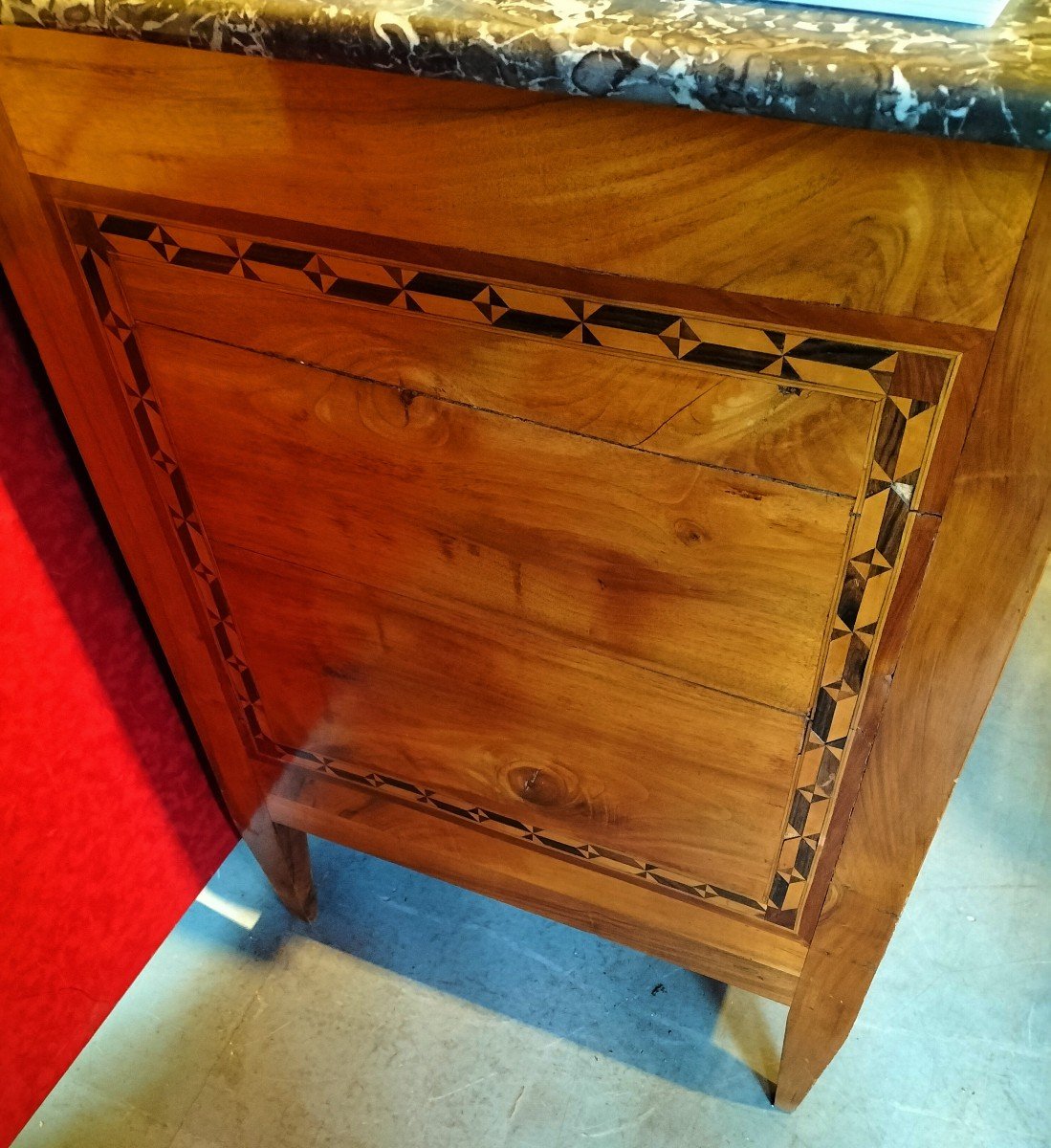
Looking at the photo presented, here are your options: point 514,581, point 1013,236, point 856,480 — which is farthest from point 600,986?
point 1013,236

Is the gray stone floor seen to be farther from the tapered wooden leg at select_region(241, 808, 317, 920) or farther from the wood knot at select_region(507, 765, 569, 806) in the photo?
the wood knot at select_region(507, 765, 569, 806)

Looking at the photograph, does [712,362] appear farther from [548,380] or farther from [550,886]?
[550,886]

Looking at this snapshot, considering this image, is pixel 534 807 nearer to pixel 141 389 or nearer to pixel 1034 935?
pixel 141 389

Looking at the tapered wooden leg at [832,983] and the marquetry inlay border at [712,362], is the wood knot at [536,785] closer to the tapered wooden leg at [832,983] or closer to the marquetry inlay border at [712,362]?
the marquetry inlay border at [712,362]

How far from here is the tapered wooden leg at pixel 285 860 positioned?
95 centimetres

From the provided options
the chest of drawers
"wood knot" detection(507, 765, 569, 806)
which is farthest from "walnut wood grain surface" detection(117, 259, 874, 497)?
"wood knot" detection(507, 765, 569, 806)

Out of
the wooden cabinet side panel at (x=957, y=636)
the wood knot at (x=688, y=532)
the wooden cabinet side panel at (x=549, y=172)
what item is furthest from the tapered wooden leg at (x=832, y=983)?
the wooden cabinet side panel at (x=549, y=172)

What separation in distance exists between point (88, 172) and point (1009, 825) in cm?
110

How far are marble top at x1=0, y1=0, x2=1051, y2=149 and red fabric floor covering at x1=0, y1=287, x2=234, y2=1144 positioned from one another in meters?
0.35

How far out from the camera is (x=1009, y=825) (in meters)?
1.14

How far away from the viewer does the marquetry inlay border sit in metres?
0.45

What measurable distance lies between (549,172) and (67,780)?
24.5 inches

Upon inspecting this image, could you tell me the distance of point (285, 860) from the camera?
98cm

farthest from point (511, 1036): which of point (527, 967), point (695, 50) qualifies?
point (695, 50)
